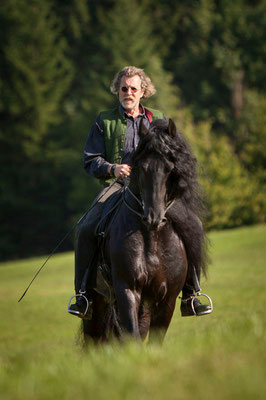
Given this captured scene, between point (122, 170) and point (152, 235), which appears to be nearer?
point (152, 235)

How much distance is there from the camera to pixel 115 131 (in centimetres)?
716

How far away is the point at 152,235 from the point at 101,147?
63.1 inches

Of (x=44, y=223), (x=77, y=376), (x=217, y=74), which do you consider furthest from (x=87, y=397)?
(x=217, y=74)

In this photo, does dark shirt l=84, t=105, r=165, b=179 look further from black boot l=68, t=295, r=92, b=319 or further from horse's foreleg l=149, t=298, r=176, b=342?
horse's foreleg l=149, t=298, r=176, b=342

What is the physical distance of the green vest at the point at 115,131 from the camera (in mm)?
7156

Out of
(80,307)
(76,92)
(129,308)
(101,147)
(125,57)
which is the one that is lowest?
(80,307)

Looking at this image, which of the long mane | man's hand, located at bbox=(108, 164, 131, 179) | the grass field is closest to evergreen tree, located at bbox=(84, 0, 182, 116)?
man's hand, located at bbox=(108, 164, 131, 179)

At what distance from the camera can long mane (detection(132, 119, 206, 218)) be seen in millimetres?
5910

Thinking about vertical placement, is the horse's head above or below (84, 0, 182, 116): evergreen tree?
below

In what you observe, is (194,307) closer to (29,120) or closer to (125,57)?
(125,57)

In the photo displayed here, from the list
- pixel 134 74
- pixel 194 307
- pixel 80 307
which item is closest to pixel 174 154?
pixel 134 74

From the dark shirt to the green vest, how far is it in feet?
0.16

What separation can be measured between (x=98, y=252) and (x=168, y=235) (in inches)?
46.4

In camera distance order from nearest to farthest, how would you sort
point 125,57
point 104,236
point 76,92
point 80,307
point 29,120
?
point 104,236 → point 80,307 → point 125,57 → point 29,120 → point 76,92
